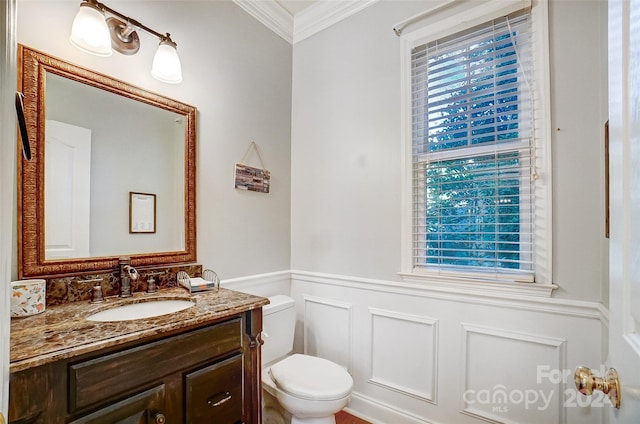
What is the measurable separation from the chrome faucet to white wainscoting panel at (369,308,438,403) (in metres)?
1.33

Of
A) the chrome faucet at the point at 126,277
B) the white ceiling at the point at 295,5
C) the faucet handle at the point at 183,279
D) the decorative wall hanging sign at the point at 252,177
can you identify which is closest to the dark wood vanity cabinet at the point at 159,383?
the faucet handle at the point at 183,279

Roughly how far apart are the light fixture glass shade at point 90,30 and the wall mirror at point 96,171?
4.3 inches

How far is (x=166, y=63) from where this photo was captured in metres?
1.50

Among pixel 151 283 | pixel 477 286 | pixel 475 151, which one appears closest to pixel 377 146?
pixel 475 151

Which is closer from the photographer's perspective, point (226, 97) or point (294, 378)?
point (294, 378)

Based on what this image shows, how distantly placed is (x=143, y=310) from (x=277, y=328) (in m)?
0.77

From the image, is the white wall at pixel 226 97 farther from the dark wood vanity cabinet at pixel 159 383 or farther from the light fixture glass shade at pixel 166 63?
the dark wood vanity cabinet at pixel 159 383

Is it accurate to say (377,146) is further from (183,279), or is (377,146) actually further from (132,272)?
(132,272)

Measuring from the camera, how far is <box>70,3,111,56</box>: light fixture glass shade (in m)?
1.23

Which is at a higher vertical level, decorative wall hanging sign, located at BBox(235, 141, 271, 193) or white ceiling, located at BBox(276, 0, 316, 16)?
white ceiling, located at BBox(276, 0, 316, 16)

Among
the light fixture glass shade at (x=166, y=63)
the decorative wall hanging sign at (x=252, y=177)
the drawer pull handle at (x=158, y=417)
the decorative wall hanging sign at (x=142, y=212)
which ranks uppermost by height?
the light fixture glass shade at (x=166, y=63)

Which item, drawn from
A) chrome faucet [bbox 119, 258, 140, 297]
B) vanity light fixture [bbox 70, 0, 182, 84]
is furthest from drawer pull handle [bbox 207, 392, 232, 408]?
vanity light fixture [bbox 70, 0, 182, 84]

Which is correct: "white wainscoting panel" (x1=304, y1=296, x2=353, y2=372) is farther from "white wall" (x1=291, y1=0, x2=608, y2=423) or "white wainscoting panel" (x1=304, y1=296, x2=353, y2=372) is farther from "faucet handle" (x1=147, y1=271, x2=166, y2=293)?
"faucet handle" (x1=147, y1=271, x2=166, y2=293)

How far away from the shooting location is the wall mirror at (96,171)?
1.18m
